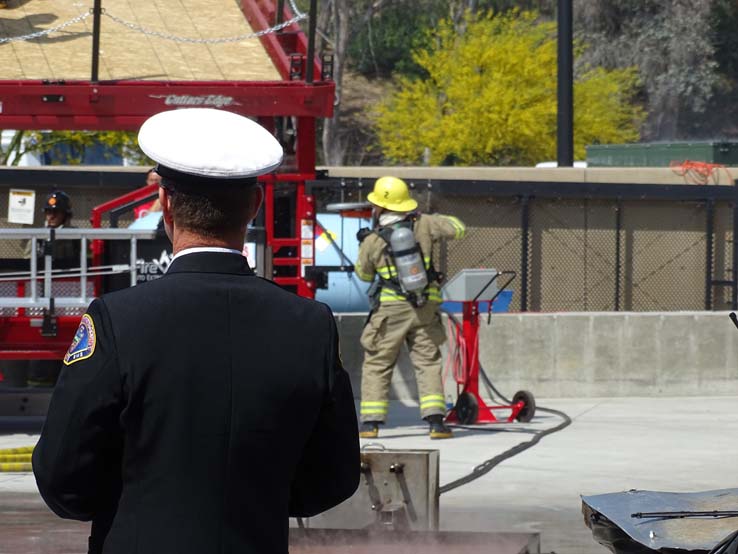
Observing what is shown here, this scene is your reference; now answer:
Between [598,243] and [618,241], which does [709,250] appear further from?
[598,243]

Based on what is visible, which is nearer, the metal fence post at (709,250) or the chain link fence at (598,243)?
the metal fence post at (709,250)

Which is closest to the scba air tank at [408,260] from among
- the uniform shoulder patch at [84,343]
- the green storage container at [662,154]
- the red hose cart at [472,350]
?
the red hose cart at [472,350]

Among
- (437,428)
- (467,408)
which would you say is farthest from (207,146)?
(467,408)

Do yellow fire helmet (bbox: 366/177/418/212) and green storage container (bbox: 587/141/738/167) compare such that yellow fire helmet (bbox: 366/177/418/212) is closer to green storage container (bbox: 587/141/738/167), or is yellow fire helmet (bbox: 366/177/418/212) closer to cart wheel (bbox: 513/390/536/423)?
cart wheel (bbox: 513/390/536/423)

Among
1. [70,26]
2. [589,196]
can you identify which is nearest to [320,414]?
[70,26]

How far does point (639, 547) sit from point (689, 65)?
48685 mm

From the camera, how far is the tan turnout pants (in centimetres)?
1030

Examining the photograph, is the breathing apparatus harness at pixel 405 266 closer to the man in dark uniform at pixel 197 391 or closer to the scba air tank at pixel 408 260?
the scba air tank at pixel 408 260

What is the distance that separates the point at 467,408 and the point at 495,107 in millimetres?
25267

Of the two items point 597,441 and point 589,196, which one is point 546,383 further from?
point 589,196

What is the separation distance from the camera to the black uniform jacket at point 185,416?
2.39m

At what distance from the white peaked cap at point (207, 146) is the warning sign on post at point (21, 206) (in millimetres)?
13206

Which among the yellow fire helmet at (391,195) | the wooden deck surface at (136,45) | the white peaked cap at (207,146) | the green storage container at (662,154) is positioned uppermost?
the wooden deck surface at (136,45)

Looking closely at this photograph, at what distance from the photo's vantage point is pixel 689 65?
50750 mm
